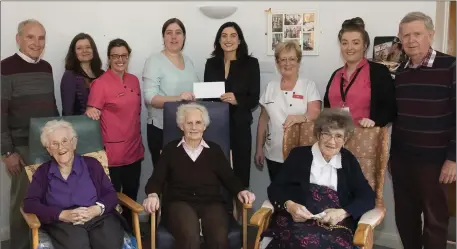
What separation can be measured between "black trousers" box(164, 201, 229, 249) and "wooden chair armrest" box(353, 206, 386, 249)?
0.70 metres

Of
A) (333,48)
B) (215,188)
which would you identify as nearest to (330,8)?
(333,48)

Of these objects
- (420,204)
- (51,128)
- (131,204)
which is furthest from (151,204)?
(420,204)

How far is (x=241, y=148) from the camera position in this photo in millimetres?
3363

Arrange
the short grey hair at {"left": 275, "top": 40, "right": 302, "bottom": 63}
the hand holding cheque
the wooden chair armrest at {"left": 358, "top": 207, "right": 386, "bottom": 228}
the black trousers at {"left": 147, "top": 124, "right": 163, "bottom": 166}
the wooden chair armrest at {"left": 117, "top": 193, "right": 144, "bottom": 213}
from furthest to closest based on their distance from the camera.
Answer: the black trousers at {"left": 147, "top": 124, "right": 163, "bottom": 166}, the hand holding cheque, the short grey hair at {"left": 275, "top": 40, "right": 302, "bottom": 63}, the wooden chair armrest at {"left": 117, "top": 193, "right": 144, "bottom": 213}, the wooden chair armrest at {"left": 358, "top": 207, "right": 386, "bottom": 228}

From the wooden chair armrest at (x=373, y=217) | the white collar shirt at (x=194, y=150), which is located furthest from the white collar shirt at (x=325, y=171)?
the white collar shirt at (x=194, y=150)

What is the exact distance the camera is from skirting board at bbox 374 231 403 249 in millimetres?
3482

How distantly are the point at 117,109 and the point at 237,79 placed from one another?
851mm

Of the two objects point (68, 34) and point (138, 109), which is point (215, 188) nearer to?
point (138, 109)

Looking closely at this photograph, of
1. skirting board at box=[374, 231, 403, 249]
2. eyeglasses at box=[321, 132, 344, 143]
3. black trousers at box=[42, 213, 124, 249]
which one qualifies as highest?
eyeglasses at box=[321, 132, 344, 143]

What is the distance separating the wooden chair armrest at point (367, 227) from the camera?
219 cm

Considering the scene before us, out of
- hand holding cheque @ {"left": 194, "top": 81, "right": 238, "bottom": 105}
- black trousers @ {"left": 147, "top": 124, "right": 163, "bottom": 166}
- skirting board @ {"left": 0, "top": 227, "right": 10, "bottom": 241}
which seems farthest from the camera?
skirting board @ {"left": 0, "top": 227, "right": 10, "bottom": 241}

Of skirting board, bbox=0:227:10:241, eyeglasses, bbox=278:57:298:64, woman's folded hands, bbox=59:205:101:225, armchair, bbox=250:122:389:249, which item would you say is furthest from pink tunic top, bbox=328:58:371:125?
skirting board, bbox=0:227:10:241

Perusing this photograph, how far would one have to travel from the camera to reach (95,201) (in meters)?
2.58

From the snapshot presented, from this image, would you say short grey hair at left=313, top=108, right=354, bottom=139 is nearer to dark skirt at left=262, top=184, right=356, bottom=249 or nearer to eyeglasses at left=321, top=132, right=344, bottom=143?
eyeglasses at left=321, top=132, right=344, bottom=143
